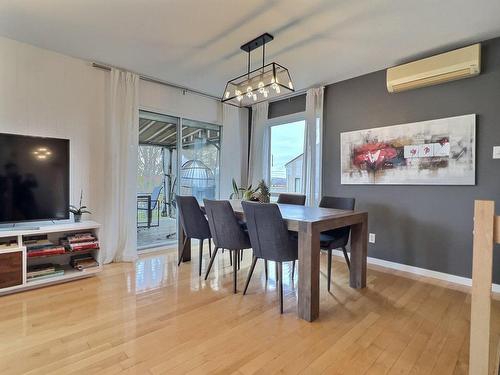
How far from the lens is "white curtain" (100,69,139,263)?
349 cm

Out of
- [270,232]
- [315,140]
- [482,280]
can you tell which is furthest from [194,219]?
[482,280]

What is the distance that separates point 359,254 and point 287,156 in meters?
2.34

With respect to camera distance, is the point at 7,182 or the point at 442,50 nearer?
the point at 7,182

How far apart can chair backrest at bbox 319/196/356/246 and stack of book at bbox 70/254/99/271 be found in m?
2.66

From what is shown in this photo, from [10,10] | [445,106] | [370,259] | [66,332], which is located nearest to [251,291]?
[66,332]

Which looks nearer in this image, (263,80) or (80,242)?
(263,80)

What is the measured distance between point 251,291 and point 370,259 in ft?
6.13

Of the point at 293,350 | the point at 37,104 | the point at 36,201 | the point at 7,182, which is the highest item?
the point at 37,104

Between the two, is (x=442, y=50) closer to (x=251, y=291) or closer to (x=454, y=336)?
(x=454, y=336)

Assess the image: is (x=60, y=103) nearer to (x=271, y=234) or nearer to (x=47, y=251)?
(x=47, y=251)

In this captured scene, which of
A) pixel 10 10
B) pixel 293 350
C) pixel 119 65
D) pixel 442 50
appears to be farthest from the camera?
pixel 119 65

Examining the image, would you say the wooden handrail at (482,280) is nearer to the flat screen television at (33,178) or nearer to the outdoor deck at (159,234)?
the flat screen television at (33,178)

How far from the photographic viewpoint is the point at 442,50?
9.53ft

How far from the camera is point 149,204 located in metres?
4.22
